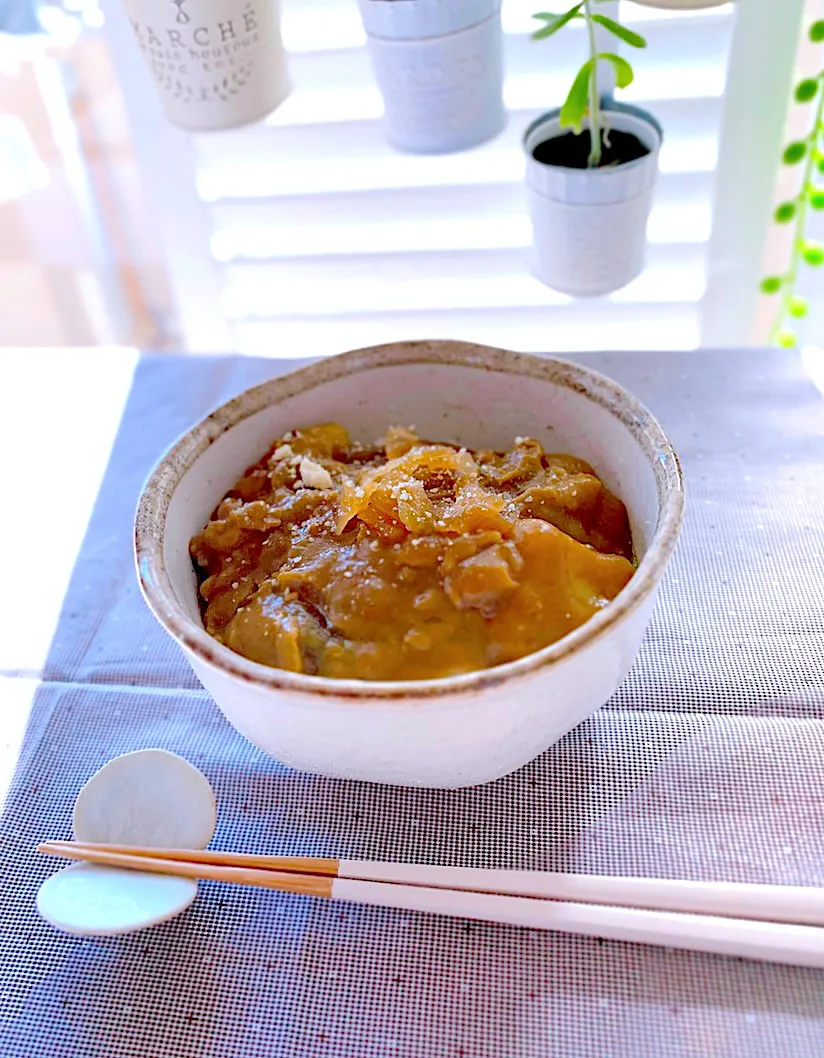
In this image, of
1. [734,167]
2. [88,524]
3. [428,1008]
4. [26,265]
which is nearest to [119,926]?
[428,1008]

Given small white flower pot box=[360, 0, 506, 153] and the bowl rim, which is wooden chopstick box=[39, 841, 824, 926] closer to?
the bowl rim

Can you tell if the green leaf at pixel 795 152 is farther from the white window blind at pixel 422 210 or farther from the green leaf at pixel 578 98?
the green leaf at pixel 578 98

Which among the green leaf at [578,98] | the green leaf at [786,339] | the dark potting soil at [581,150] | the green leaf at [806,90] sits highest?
the green leaf at [578,98]

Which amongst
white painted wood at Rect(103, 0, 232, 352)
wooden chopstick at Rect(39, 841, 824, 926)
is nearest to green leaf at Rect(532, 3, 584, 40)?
white painted wood at Rect(103, 0, 232, 352)

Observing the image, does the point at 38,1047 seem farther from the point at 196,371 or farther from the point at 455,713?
the point at 196,371

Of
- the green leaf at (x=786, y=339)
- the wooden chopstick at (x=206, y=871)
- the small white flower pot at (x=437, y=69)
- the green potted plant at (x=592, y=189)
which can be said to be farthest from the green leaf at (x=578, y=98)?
the wooden chopstick at (x=206, y=871)
